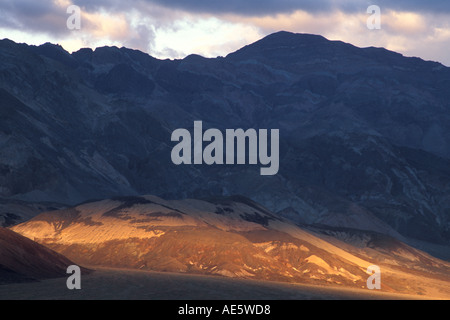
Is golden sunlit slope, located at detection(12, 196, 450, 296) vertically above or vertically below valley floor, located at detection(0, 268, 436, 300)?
above

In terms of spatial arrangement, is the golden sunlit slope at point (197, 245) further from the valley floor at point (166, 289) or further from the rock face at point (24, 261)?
the rock face at point (24, 261)

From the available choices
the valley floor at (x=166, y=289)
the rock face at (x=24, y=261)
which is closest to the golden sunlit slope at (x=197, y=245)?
the valley floor at (x=166, y=289)

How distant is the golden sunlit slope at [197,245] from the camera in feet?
348

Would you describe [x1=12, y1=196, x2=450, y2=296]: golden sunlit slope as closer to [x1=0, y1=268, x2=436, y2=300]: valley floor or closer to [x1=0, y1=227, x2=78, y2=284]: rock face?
[x1=0, y1=268, x2=436, y2=300]: valley floor

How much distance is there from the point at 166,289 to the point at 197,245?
27310 millimetres

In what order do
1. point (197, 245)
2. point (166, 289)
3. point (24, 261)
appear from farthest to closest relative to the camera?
point (197, 245)
point (24, 261)
point (166, 289)

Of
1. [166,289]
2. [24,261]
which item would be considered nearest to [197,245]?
[166,289]

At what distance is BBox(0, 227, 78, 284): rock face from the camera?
80.2 meters

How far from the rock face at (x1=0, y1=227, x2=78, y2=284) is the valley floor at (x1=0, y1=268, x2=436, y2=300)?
1981mm

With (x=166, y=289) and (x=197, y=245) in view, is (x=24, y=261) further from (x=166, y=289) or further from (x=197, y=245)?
(x=197, y=245)

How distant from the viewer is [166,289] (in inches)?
3253

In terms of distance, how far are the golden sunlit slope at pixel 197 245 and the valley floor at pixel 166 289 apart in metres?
7.07

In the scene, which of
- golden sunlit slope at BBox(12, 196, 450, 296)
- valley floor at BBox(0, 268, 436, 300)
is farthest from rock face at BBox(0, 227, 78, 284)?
golden sunlit slope at BBox(12, 196, 450, 296)
